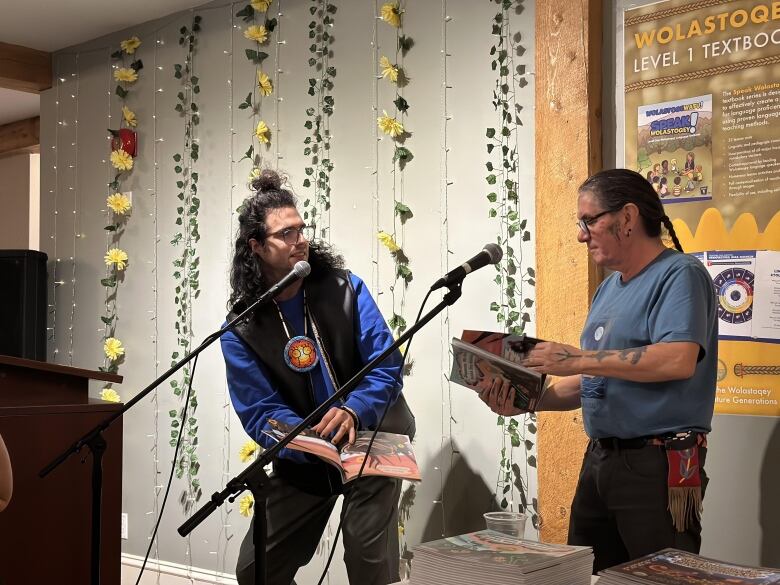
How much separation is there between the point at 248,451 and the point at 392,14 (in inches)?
81.4

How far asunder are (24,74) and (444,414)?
3.43m

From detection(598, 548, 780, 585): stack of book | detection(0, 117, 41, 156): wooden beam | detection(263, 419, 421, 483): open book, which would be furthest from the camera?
detection(0, 117, 41, 156): wooden beam

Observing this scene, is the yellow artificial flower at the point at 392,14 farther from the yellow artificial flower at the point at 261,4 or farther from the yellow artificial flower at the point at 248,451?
the yellow artificial flower at the point at 248,451

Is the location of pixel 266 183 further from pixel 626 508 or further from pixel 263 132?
pixel 626 508

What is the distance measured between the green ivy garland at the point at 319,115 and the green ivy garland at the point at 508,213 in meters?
0.89

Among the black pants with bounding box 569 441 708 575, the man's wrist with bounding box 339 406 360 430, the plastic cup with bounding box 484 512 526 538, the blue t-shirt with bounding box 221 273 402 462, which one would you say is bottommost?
the plastic cup with bounding box 484 512 526 538

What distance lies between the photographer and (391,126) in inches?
153

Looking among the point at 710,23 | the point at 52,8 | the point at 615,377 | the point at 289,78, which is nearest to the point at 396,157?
the point at 289,78

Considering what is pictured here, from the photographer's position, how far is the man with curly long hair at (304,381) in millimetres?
2939

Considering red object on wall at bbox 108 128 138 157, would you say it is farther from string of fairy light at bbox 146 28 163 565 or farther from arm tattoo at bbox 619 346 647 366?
arm tattoo at bbox 619 346 647 366

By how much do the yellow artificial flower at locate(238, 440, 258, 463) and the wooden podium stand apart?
1.37 m

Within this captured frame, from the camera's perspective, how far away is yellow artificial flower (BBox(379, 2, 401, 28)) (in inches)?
152

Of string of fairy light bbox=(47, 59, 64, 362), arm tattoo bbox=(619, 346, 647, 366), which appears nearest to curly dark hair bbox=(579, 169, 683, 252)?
arm tattoo bbox=(619, 346, 647, 366)

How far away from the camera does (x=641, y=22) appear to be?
10.4ft
